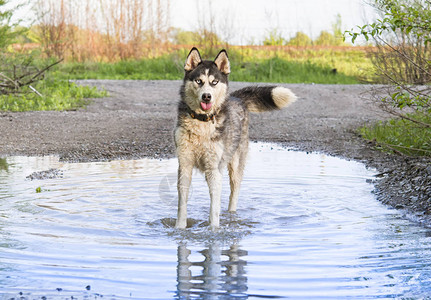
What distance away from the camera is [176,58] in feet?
70.3

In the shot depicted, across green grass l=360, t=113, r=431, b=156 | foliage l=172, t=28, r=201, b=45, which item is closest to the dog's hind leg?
green grass l=360, t=113, r=431, b=156

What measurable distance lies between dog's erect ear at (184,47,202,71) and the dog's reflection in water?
162 cm

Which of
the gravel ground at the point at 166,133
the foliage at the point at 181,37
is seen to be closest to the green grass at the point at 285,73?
the gravel ground at the point at 166,133

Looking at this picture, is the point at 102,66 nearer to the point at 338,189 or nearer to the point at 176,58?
the point at 176,58

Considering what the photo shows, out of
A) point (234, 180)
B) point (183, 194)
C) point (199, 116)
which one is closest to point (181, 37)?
point (234, 180)

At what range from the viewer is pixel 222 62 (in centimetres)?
528

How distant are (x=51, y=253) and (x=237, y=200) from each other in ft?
8.06

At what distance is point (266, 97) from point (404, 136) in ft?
9.00

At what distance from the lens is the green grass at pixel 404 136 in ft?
23.8

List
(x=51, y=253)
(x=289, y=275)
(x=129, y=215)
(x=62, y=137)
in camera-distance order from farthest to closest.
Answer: (x=62, y=137)
(x=129, y=215)
(x=51, y=253)
(x=289, y=275)

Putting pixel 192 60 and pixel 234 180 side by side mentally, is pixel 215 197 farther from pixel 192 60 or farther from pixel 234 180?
pixel 192 60

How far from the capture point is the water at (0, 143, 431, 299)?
11.3ft

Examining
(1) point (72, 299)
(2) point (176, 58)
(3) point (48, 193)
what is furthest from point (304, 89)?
(1) point (72, 299)

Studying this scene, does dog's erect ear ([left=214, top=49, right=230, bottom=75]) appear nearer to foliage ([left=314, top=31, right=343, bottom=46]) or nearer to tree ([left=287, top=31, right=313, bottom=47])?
tree ([left=287, top=31, right=313, bottom=47])
